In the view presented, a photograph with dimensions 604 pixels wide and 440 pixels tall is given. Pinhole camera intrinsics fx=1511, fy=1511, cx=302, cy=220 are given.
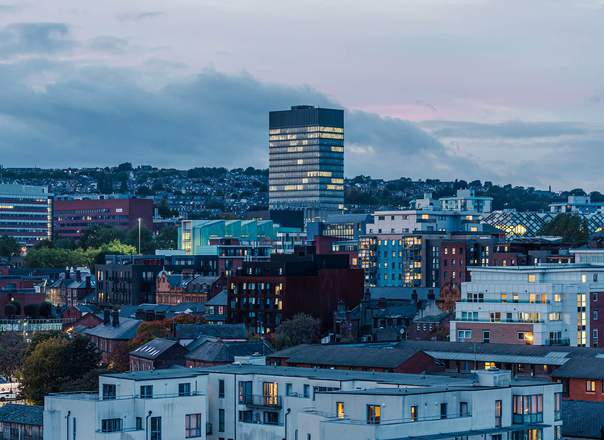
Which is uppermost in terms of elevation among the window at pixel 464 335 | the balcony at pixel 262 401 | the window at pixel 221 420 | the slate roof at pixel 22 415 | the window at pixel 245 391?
the window at pixel 464 335

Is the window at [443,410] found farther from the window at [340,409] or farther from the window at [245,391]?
the window at [245,391]

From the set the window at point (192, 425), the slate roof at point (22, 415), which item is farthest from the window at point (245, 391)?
the slate roof at point (22, 415)

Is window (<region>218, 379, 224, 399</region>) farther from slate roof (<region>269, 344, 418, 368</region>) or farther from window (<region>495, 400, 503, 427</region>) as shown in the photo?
slate roof (<region>269, 344, 418, 368</region>)

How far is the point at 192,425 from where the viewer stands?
8838 cm

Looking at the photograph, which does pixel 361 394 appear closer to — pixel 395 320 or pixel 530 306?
pixel 530 306

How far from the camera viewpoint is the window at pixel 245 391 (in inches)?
3600

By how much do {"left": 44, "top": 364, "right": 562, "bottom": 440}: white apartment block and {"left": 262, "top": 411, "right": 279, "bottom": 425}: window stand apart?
60 millimetres

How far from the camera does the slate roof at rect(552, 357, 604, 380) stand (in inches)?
4380

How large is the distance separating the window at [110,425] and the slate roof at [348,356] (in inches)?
1351

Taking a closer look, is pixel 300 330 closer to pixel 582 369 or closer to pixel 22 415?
pixel 582 369

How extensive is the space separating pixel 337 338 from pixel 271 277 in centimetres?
1789

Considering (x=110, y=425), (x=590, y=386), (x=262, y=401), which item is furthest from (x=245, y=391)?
(x=590, y=386)

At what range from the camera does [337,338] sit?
16938 cm

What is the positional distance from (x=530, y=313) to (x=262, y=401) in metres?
58.5
